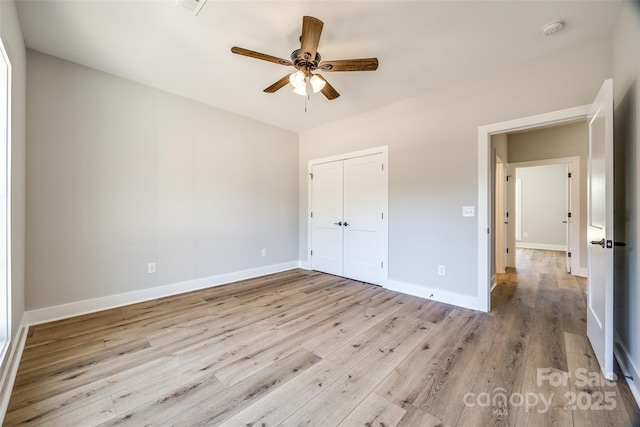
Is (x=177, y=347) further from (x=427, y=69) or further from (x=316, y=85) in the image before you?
(x=427, y=69)

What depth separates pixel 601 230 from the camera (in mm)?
1740

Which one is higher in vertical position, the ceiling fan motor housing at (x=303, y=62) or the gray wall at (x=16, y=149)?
the ceiling fan motor housing at (x=303, y=62)

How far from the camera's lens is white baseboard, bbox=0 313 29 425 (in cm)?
134

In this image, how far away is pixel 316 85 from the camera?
225 centimetres

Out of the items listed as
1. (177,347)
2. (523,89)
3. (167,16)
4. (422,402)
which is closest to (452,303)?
(422,402)

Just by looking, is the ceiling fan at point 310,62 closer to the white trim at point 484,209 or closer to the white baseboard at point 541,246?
the white trim at point 484,209

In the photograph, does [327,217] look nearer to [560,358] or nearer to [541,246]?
[560,358]

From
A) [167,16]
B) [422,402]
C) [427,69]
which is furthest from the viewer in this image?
[427,69]

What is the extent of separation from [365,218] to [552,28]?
273 centimetres

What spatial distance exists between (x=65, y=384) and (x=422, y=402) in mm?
2251

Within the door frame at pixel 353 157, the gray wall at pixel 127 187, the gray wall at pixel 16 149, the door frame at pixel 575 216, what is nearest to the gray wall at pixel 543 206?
the door frame at pixel 575 216

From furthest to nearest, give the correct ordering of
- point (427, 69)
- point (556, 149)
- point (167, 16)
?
point (556, 149) → point (427, 69) → point (167, 16)

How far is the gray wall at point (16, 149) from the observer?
5.71ft

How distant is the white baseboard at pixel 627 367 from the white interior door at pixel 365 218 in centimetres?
217
